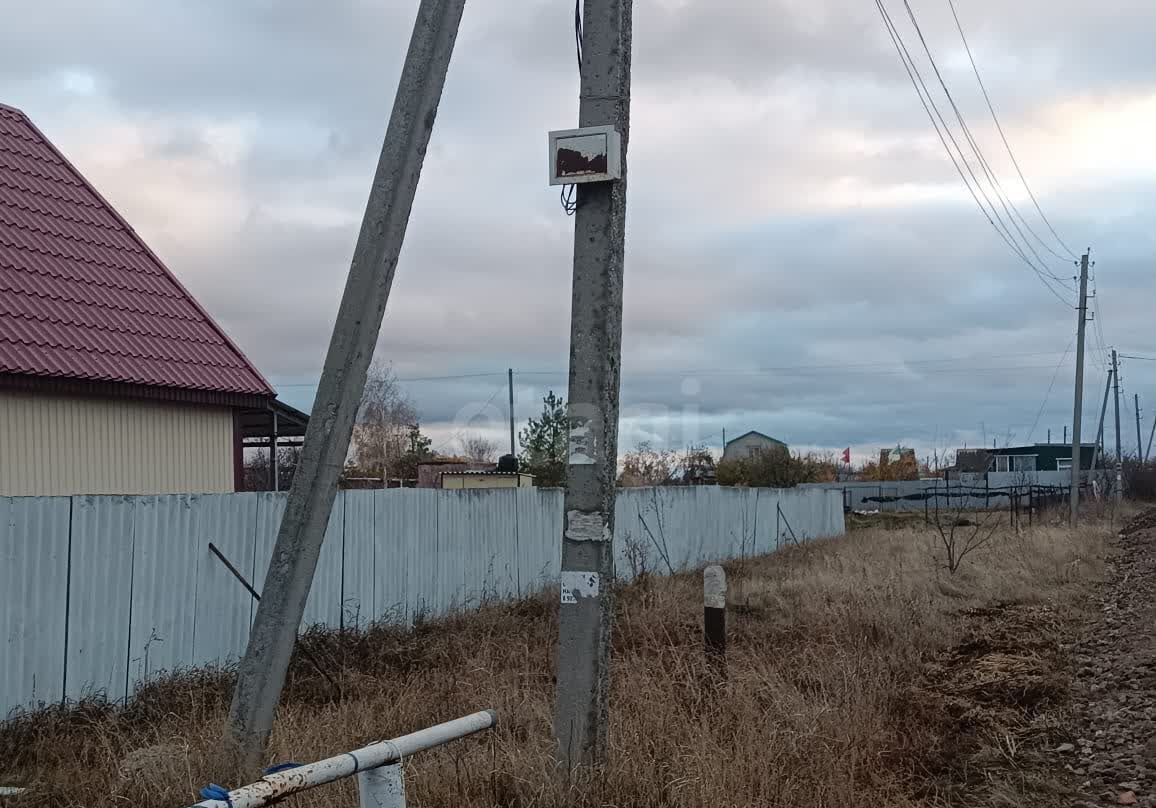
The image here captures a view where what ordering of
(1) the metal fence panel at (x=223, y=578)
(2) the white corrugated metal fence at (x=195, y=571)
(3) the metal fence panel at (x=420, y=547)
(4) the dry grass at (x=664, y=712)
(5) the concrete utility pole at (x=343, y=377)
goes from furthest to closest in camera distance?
(3) the metal fence panel at (x=420, y=547), (1) the metal fence panel at (x=223, y=578), (2) the white corrugated metal fence at (x=195, y=571), (5) the concrete utility pole at (x=343, y=377), (4) the dry grass at (x=664, y=712)

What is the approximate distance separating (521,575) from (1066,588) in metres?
7.59

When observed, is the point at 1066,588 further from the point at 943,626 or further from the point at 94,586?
the point at 94,586

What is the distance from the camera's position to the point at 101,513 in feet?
27.6

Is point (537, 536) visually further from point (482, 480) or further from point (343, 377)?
point (343, 377)

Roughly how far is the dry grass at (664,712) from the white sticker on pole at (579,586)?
0.75 metres

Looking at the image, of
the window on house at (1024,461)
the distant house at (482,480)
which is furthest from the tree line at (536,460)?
the window on house at (1024,461)

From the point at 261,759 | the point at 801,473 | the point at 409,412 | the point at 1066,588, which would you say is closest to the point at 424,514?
the point at 261,759

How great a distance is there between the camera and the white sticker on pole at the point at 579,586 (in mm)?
5586

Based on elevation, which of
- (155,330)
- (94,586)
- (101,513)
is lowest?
(94,586)

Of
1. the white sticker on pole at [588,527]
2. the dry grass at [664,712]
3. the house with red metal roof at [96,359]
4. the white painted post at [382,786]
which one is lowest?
the dry grass at [664,712]

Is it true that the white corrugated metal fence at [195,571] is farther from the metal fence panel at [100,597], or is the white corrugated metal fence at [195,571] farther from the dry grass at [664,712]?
the dry grass at [664,712]

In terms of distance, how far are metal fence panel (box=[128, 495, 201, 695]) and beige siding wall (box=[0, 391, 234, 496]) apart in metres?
1.85

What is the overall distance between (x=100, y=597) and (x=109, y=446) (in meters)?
2.98

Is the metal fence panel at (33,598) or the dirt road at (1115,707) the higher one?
the metal fence panel at (33,598)
